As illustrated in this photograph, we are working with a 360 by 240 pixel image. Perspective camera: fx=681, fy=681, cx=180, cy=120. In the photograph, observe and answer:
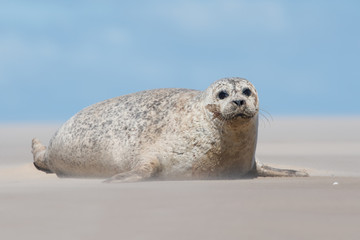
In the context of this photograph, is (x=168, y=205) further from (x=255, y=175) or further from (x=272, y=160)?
(x=272, y=160)

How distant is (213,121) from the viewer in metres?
7.12

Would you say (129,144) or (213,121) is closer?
(213,121)

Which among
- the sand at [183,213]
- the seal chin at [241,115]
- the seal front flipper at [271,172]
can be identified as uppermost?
the seal chin at [241,115]

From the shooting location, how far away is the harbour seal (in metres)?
6.97

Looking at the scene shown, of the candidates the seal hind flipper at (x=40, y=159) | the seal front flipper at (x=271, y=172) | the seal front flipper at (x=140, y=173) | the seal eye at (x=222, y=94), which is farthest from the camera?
the seal hind flipper at (x=40, y=159)

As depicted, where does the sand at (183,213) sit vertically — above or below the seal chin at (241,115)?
below

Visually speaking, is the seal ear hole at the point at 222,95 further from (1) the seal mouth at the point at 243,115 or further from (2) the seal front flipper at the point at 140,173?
(2) the seal front flipper at the point at 140,173

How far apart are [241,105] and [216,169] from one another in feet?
3.07

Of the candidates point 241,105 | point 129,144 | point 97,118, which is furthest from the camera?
point 97,118

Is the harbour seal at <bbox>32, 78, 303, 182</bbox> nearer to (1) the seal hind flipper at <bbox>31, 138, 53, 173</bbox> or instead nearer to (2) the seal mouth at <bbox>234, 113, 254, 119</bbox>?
(2) the seal mouth at <bbox>234, 113, 254, 119</bbox>

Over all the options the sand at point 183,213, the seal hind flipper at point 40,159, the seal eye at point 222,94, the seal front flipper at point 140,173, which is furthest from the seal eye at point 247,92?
the seal hind flipper at point 40,159

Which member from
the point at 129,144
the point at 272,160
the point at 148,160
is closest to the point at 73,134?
the point at 129,144

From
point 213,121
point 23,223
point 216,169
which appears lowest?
point 23,223

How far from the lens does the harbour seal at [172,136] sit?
6.97 meters
